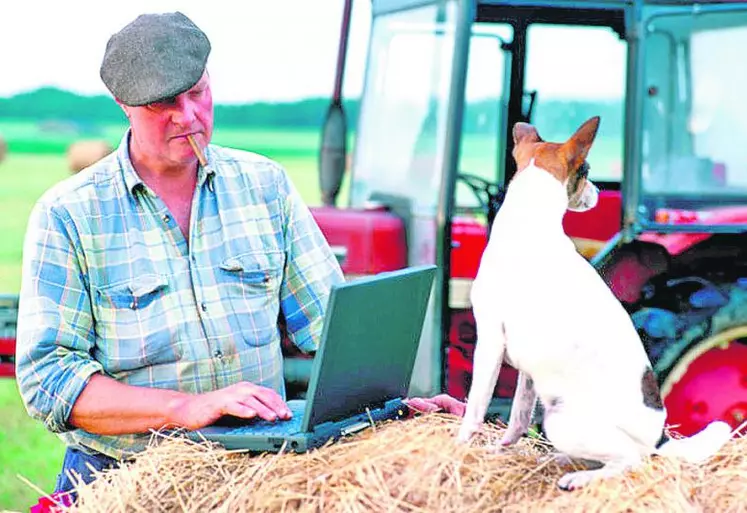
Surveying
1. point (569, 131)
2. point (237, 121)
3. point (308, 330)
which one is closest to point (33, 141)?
point (237, 121)

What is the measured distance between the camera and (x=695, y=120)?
178 inches

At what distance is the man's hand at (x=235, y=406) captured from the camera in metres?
2.23

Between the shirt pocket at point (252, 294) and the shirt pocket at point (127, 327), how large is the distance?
18 centimetres

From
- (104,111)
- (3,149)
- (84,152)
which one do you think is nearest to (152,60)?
(84,152)

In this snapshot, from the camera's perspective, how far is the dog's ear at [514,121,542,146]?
6.87ft

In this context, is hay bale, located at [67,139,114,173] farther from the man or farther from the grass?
the man

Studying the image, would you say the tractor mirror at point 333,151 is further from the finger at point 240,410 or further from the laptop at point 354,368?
the finger at point 240,410

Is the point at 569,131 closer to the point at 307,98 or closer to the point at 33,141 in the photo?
the point at 307,98

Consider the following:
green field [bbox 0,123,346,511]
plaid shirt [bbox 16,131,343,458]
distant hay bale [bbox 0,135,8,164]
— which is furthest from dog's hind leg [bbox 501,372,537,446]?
distant hay bale [bbox 0,135,8,164]

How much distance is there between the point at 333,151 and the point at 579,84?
1.31 m

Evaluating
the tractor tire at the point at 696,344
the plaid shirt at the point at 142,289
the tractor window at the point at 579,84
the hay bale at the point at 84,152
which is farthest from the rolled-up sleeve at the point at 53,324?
the hay bale at the point at 84,152

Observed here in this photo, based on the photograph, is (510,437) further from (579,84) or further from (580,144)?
(579,84)

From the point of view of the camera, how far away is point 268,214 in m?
2.83

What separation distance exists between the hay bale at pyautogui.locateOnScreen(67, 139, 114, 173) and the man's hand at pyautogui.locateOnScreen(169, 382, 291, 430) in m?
17.9
